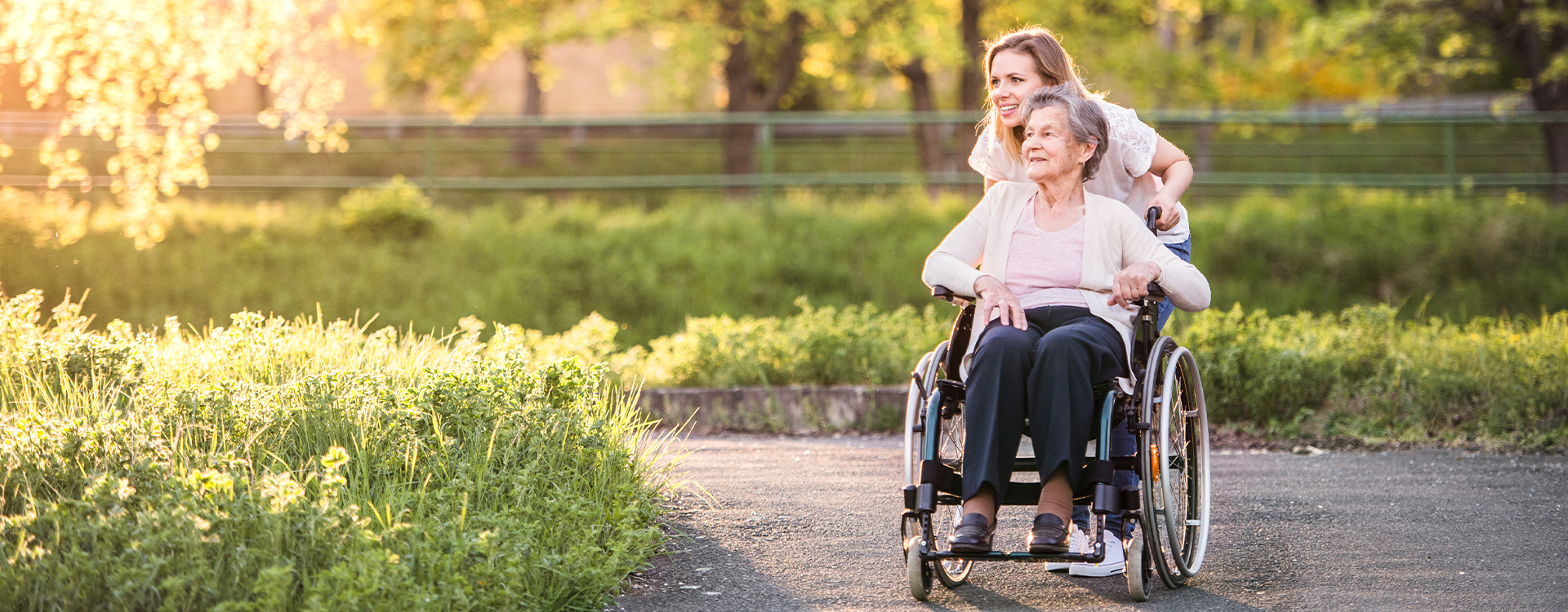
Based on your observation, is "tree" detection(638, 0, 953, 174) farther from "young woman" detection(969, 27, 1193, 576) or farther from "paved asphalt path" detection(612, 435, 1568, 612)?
"young woman" detection(969, 27, 1193, 576)

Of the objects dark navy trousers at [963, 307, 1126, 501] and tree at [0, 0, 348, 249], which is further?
tree at [0, 0, 348, 249]

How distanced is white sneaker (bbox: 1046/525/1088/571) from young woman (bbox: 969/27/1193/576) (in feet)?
2.89

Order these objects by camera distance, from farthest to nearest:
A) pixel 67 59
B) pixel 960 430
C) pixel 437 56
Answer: pixel 437 56
pixel 67 59
pixel 960 430

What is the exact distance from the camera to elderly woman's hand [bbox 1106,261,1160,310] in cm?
341

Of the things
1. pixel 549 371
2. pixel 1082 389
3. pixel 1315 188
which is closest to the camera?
pixel 1082 389

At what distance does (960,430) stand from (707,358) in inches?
139

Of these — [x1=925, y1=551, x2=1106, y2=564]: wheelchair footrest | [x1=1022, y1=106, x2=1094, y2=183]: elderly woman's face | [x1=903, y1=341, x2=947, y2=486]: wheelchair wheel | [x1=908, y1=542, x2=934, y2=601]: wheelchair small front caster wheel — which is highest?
[x1=1022, y1=106, x2=1094, y2=183]: elderly woman's face

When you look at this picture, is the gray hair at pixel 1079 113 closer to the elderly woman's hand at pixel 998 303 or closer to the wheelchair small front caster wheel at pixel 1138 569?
the elderly woman's hand at pixel 998 303

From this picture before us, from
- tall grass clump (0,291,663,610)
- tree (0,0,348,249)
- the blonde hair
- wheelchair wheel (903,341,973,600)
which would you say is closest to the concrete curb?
tall grass clump (0,291,663,610)

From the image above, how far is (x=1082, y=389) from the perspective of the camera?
328 cm

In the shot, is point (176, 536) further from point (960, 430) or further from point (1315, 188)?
point (1315, 188)

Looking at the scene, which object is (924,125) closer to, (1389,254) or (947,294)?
(1389,254)

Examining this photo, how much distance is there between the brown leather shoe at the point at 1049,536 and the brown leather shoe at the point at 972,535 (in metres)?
0.11

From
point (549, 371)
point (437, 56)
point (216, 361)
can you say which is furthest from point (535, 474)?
point (437, 56)
